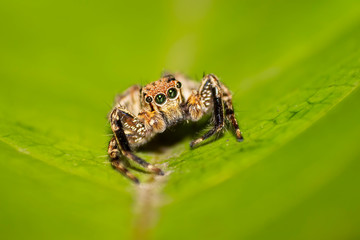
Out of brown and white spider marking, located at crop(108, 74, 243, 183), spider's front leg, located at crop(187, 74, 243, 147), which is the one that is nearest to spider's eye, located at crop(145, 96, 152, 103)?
brown and white spider marking, located at crop(108, 74, 243, 183)

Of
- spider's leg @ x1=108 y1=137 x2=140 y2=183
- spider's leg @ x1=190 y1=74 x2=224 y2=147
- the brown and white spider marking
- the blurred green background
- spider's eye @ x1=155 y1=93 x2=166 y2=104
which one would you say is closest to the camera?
the blurred green background

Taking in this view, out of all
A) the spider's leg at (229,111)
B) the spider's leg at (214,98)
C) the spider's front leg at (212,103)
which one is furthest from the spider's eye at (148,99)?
the spider's leg at (229,111)

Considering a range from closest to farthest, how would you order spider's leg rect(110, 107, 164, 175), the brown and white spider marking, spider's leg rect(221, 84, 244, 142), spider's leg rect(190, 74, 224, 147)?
1. spider's leg rect(221, 84, 244, 142)
2. spider's leg rect(110, 107, 164, 175)
3. spider's leg rect(190, 74, 224, 147)
4. the brown and white spider marking

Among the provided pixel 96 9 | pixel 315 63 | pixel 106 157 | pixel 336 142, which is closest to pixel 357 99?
pixel 336 142

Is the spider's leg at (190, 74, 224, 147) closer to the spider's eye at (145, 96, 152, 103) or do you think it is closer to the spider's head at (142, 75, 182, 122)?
the spider's head at (142, 75, 182, 122)

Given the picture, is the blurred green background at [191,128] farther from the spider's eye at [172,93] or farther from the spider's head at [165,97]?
the spider's eye at [172,93]

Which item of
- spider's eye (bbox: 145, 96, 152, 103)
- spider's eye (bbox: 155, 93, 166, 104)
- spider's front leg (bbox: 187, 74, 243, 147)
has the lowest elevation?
spider's front leg (bbox: 187, 74, 243, 147)
